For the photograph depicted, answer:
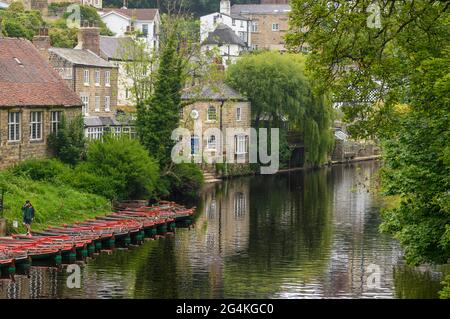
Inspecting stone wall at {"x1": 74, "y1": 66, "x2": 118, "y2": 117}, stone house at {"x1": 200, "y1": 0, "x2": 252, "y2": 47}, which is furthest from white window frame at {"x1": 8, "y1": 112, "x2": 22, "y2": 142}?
stone house at {"x1": 200, "y1": 0, "x2": 252, "y2": 47}

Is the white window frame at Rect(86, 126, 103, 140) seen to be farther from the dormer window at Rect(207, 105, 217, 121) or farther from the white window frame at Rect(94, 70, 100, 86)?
the dormer window at Rect(207, 105, 217, 121)

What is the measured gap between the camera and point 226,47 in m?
146

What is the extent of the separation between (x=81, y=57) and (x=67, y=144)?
21.6 metres

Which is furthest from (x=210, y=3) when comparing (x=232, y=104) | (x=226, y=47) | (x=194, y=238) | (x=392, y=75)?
(x=392, y=75)

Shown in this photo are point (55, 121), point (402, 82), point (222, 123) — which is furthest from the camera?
point (222, 123)

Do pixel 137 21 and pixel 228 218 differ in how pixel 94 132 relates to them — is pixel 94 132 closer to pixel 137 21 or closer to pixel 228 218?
pixel 228 218

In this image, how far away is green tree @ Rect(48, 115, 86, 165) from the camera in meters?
68.7

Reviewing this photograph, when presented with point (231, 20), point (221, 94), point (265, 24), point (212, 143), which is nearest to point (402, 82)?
point (221, 94)

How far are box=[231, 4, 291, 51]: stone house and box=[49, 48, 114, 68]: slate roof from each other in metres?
78.9

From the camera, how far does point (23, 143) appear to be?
66125 mm

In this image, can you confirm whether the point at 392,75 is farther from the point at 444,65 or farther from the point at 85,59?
the point at 85,59
